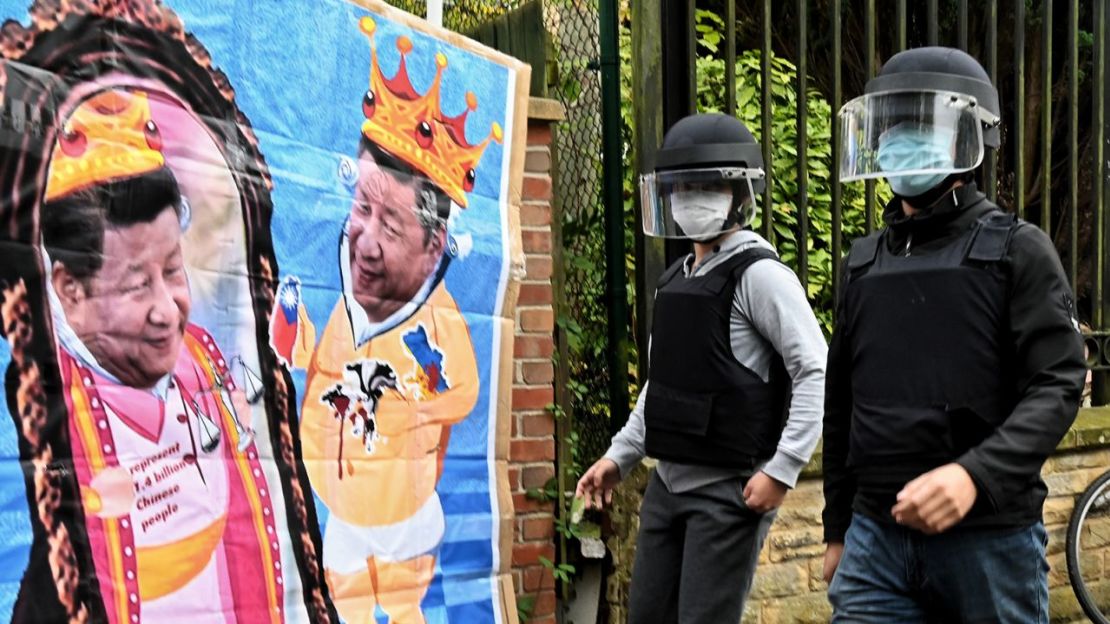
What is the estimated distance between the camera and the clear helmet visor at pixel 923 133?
9.42 feet

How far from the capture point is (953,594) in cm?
275

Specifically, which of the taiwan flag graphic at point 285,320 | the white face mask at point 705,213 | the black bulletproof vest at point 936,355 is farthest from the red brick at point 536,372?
the black bulletproof vest at point 936,355

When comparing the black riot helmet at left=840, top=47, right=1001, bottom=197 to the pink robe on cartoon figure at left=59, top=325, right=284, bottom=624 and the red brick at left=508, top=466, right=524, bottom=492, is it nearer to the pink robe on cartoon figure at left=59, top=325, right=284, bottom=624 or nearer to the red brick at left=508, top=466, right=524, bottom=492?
the pink robe on cartoon figure at left=59, top=325, right=284, bottom=624

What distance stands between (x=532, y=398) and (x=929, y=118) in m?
2.06

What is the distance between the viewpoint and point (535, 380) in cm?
461

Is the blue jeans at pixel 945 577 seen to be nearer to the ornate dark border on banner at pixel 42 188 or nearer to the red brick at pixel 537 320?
the ornate dark border on banner at pixel 42 188

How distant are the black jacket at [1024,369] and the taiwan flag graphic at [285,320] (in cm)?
154

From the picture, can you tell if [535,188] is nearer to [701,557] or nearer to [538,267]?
[538,267]

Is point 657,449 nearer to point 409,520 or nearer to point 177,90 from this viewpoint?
point 409,520

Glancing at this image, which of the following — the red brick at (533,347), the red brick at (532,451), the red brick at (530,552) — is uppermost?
the red brick at (533,347)

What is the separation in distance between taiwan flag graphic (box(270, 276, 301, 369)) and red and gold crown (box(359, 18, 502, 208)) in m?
0.57

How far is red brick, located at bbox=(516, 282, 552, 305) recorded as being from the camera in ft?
15.0

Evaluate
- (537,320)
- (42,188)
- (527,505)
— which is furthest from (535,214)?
(42,188)

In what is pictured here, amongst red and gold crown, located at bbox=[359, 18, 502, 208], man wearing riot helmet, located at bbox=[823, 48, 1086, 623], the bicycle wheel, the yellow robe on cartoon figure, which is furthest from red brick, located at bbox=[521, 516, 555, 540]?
the bicycle wheel
